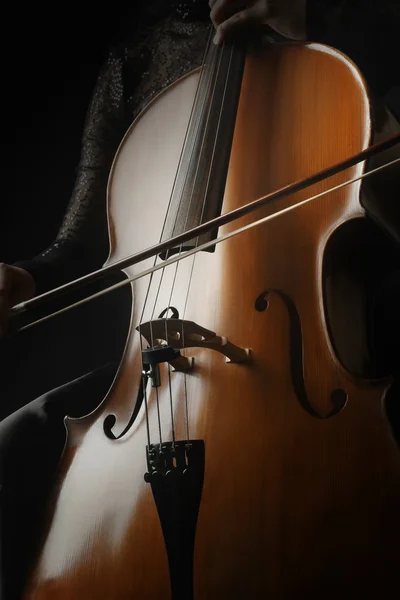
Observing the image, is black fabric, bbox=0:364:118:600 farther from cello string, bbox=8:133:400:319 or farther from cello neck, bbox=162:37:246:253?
cello neck, bbox=162:37:246:253

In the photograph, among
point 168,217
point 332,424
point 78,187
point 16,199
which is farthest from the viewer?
point 16,199

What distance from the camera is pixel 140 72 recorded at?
102 cm

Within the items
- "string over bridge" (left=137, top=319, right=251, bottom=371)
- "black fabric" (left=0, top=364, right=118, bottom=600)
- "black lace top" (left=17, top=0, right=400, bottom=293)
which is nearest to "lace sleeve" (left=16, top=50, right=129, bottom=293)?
"black lace top" (left=17, top=0, right=400, bottom=293)

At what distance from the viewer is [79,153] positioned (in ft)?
Result: 3.62

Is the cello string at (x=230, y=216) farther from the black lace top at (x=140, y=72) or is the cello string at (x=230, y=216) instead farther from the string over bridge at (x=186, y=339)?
the black lace top at (x=140, y=72)

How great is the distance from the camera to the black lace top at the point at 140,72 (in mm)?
832

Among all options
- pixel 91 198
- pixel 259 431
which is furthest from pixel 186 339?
pixel 91 198

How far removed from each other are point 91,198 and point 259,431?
1.97 ft

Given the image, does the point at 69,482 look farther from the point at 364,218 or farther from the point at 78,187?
the point at 78,187

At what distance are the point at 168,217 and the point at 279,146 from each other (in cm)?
15

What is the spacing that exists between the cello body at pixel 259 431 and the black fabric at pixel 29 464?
37mm

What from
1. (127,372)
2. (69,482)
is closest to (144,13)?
(127,372)

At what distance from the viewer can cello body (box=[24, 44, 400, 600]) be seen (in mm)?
400

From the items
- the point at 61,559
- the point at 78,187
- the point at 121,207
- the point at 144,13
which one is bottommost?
the point at 61,559
